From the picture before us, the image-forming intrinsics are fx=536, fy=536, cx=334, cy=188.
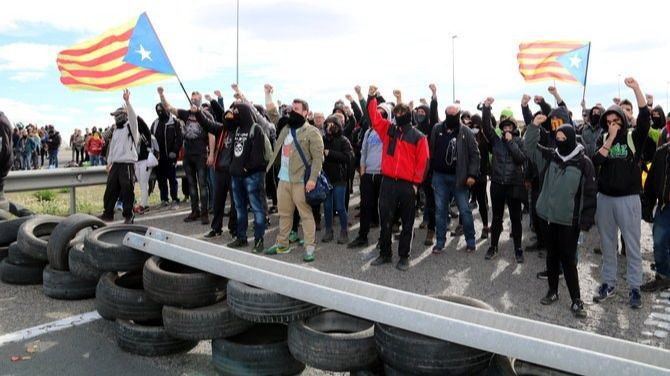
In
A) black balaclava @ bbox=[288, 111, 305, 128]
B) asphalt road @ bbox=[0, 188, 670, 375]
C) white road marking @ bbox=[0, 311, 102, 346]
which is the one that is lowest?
asphalt road @ bbox=[0, 188, 670, 375]

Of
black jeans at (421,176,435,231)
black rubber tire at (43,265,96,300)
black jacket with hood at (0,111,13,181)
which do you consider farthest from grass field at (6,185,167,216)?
black jeans at (421,176,435,231)

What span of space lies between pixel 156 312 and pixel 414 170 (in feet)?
12.6

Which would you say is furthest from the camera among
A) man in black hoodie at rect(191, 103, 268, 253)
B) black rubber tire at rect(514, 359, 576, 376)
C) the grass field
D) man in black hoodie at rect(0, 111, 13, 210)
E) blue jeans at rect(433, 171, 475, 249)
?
the grass field

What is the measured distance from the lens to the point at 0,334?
4555 millimetres

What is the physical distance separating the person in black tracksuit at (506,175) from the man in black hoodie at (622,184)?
1662 mm

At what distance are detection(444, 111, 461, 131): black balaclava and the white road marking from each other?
5295 millimetres

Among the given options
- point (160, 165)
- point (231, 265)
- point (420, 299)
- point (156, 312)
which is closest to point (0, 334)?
point (156, 312)

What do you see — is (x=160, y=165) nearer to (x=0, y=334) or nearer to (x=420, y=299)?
(x=0, y=334)

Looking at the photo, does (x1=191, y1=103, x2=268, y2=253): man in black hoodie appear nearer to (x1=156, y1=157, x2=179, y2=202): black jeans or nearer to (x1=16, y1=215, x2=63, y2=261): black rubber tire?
(x1=16, y1=215, x2=63, y2=261): black rubber tire

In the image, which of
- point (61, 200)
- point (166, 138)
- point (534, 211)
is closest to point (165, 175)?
point (166, 138)

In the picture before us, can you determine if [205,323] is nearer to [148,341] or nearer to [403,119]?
[148,341]

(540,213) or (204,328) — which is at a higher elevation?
(540,213)

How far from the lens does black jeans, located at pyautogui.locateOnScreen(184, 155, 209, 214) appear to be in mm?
9773

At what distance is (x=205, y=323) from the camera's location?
391cm
